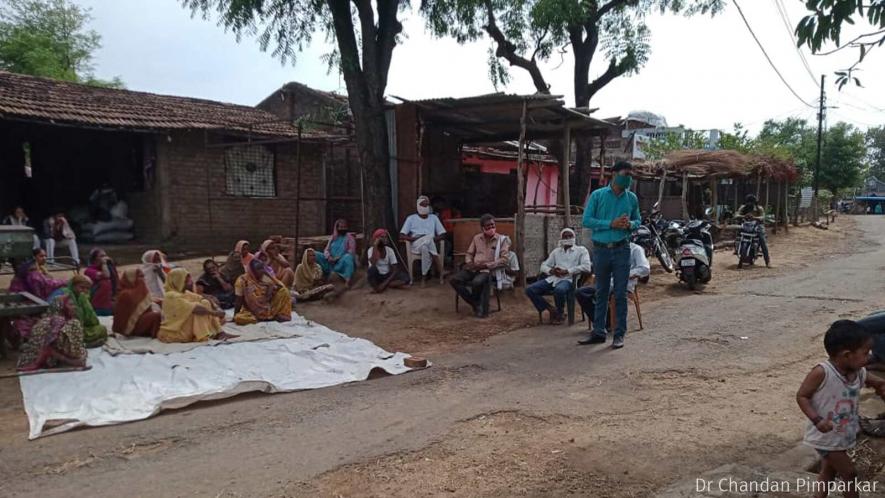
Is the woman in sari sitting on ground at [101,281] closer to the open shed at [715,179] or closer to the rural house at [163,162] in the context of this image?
the rural house at [163,162]

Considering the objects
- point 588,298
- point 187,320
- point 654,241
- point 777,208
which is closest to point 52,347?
point 187,320

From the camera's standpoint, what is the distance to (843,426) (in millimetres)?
2707

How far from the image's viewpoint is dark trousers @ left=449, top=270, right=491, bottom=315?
7.95m

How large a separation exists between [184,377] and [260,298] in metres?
2.30

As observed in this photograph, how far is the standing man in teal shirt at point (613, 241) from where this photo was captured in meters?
6.14

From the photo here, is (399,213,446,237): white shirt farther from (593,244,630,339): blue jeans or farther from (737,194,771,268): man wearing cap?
(737,194,771,268): man wearing cap

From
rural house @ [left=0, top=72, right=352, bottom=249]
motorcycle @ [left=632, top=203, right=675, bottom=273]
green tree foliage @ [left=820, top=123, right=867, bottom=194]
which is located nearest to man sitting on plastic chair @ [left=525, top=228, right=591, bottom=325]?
motorcycle @ [left=632, top=203, right=675, bottom=273]

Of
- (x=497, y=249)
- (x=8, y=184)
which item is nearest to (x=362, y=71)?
(x=497, y=249)

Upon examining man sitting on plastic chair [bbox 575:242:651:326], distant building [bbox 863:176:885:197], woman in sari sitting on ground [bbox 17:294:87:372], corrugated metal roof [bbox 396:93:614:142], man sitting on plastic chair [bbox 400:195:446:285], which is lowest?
woman in sari sitting on ground [bbox 17:294:87:372]

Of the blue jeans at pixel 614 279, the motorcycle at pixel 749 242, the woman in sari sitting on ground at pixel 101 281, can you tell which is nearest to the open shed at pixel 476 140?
the blue jeans at pixel 614 279

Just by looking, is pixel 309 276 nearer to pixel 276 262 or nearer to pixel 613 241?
pixel 276 262

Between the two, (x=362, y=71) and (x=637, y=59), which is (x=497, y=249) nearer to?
(x=362, y=71)

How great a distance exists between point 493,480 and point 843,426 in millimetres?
1672

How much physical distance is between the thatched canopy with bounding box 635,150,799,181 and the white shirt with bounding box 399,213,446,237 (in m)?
9.84
